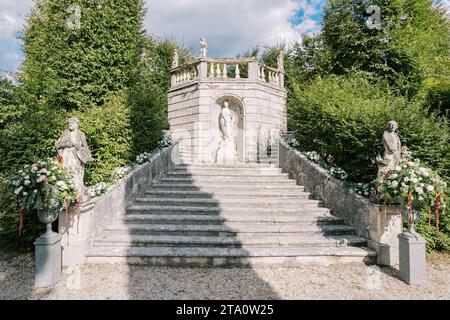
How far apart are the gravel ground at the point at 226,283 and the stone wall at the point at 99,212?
0.38 m

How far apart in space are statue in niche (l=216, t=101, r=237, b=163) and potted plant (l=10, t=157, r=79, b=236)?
708 cm

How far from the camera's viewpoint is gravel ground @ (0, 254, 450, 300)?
3898mm

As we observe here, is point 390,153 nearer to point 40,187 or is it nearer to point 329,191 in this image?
point 329,191

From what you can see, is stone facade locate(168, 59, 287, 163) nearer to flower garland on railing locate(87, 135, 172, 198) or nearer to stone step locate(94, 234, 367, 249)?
flower garland on railing locate(87, 135, 172, 198)

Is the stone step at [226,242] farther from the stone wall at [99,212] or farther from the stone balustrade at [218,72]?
the stone balustrade at [218,72]

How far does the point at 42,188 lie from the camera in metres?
4.13

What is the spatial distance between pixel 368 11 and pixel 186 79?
25.7 feet

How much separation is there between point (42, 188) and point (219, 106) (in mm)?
8015

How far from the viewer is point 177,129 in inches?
460

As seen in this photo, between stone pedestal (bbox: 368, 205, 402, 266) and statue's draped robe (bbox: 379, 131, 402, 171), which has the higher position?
statue's draped robe (bbox: 379, 131, 402, 171)

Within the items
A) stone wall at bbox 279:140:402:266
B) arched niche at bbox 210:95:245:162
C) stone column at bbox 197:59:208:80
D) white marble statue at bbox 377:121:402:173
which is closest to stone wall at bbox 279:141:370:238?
stone wall at bbox 279:140:402:266

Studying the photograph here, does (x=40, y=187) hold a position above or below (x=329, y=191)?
above

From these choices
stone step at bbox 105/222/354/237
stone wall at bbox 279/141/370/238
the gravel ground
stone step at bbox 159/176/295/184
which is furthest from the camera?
stone step at bbox 159/176/295/184

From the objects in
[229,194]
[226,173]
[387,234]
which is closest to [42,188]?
[229,194]
